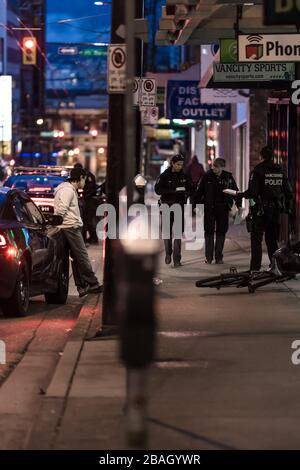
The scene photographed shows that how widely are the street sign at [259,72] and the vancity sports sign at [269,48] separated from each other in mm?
4087

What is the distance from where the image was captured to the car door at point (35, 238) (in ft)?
43.0

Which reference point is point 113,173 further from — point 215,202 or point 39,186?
point 39,186

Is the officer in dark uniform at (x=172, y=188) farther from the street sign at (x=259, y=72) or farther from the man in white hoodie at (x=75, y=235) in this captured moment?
the man in white hoodie at (x=75, y=235)

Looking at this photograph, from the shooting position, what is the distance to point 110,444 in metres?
6.81

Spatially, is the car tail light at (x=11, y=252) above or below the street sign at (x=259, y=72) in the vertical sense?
below

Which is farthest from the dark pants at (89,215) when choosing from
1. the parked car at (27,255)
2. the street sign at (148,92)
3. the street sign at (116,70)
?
the street sign at (116,70)

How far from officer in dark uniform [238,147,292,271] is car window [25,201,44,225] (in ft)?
10.2

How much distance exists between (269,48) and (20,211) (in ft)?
12.2

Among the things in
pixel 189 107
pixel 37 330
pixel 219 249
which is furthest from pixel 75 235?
pixel 189 107

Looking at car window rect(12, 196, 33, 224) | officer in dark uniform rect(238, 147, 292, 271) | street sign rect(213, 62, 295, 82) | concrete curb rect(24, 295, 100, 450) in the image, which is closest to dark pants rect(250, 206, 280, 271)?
officer in dark uniform rect(238, 147, 292, 271)

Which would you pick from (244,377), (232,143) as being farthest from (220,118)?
(244,377)

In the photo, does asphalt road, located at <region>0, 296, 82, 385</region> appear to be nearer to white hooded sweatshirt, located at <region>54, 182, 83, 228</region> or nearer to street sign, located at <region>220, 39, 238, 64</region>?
white hooded sweatshirt, located at <region>54, 182, 83, 228</region>

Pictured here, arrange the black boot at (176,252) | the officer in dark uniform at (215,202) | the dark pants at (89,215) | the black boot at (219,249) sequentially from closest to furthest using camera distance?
the black boot at (176,252) < the black boot at (219,249) < the officer in dark uniform at (215,202) < the dark pants at (89,215)

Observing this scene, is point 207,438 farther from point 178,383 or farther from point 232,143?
point 232,143
